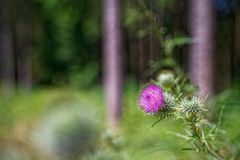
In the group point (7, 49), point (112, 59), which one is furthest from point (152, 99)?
point (7, 49)

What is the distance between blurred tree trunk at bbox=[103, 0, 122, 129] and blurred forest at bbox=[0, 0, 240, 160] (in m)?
0.02

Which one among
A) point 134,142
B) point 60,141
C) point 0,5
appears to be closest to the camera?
point 134,142

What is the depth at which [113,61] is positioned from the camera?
9812mm

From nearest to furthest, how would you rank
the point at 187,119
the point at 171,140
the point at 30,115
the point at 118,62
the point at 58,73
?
the point at 187,119 → the point at 171,140 → the point at 118,62 → the point at 30,115 → the point at 58,73

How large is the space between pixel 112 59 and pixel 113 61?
0.05 meters

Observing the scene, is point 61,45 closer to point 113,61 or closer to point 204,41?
point 113,61

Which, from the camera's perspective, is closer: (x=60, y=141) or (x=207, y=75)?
(x=207, y=75)

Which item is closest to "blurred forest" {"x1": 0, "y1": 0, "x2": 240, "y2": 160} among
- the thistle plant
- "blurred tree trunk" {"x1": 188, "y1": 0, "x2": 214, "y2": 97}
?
"blurred tree trunk" {"x1": 188, "y1": 0, "x2": 214, "y2": 97}

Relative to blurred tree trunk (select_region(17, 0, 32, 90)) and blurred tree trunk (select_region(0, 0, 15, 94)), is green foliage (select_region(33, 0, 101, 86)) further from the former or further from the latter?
blurred tree trunk (select_region(0, 0, 15, 94))

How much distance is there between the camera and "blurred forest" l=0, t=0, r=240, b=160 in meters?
4.26

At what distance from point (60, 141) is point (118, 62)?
261cm

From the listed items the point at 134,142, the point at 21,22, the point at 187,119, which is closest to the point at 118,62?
the point at 134,142

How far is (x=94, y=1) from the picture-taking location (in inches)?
824

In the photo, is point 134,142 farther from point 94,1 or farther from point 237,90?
point 94,1
